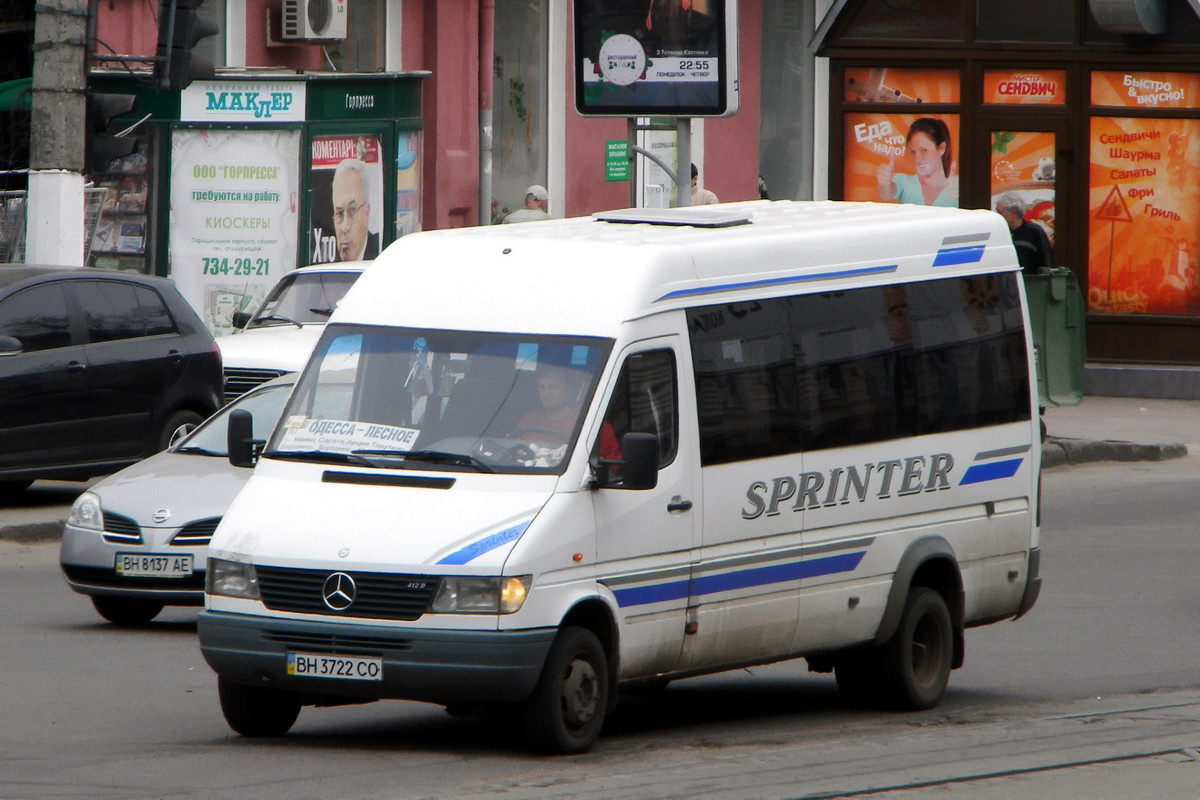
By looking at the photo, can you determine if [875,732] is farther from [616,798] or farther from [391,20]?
[391,20]

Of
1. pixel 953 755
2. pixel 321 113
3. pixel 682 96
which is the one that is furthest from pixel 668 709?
pixel 321 113

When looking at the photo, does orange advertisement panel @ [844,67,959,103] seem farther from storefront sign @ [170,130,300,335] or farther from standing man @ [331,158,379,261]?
storefront sign @ [170,130,300,335]

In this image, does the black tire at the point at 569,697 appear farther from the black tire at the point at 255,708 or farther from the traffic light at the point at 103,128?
the traffic light at the point at 103,128

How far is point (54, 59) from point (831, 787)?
36.0 ft

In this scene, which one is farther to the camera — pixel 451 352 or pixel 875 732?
pixel 875 732

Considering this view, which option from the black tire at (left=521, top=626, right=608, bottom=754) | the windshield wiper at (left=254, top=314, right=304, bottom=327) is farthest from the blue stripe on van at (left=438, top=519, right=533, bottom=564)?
the windshield wiper at (left=254, top=314, right=304, bottom=327)

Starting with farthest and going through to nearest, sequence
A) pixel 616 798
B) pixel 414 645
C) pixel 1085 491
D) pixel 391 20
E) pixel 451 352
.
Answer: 1. pixel 391 20
2. pixel 1085 491
3. pixel 451 352
4. pixel 414 645
5. pixel 616 798

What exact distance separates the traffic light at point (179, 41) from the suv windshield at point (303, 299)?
2.85 meters

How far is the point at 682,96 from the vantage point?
16641 millimetres

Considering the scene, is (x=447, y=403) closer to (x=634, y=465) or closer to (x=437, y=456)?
(x=437, y=456)

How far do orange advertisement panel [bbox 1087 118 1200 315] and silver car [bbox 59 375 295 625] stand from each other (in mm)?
15331

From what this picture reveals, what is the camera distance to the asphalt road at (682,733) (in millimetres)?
7941

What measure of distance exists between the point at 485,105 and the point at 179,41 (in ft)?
Result: 28.8

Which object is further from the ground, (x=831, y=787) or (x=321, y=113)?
(x=321, y=113)
